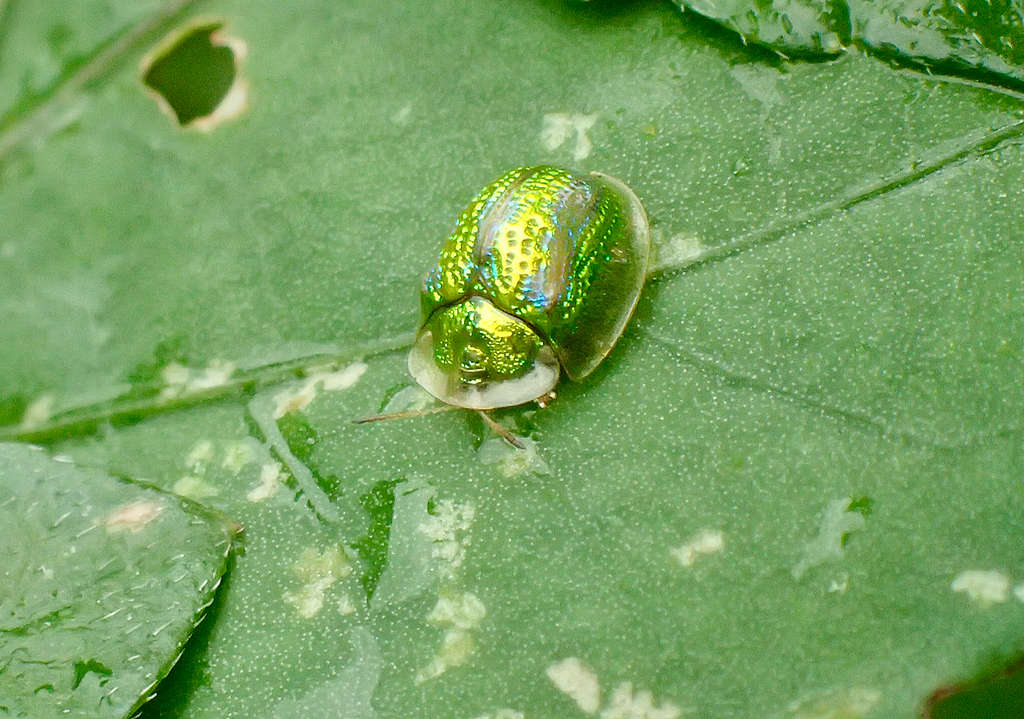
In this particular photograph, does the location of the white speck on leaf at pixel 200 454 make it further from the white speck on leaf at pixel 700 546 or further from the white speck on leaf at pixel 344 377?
the white speck on leaf at pixel 700 546

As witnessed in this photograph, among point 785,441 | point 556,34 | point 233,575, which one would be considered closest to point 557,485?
point 785,441

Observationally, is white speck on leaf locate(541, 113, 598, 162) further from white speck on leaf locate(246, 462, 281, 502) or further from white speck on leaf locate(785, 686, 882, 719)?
white speck on leaf locate(785, 686, 882, 719)

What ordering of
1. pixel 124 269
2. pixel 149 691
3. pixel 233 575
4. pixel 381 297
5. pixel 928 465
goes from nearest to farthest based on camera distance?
pixel 928 465 → pixel 149 691 → pixel 233 575 → pixel 381 297 → pixel 124 269

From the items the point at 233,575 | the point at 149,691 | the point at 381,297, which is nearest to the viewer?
the point at 149,691

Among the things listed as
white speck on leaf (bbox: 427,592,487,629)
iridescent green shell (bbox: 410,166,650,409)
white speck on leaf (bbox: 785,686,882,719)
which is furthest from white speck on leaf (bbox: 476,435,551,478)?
white speck on leaf (bbox: 785,686,882,719)

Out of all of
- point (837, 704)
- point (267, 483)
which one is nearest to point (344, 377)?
point (267, 483)

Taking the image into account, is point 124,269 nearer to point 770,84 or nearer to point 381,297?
point 381,297

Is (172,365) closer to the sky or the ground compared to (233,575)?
closer to the sky

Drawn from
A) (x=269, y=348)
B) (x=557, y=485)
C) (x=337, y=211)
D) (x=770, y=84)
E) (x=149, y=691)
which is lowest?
(x=149, y=691)
